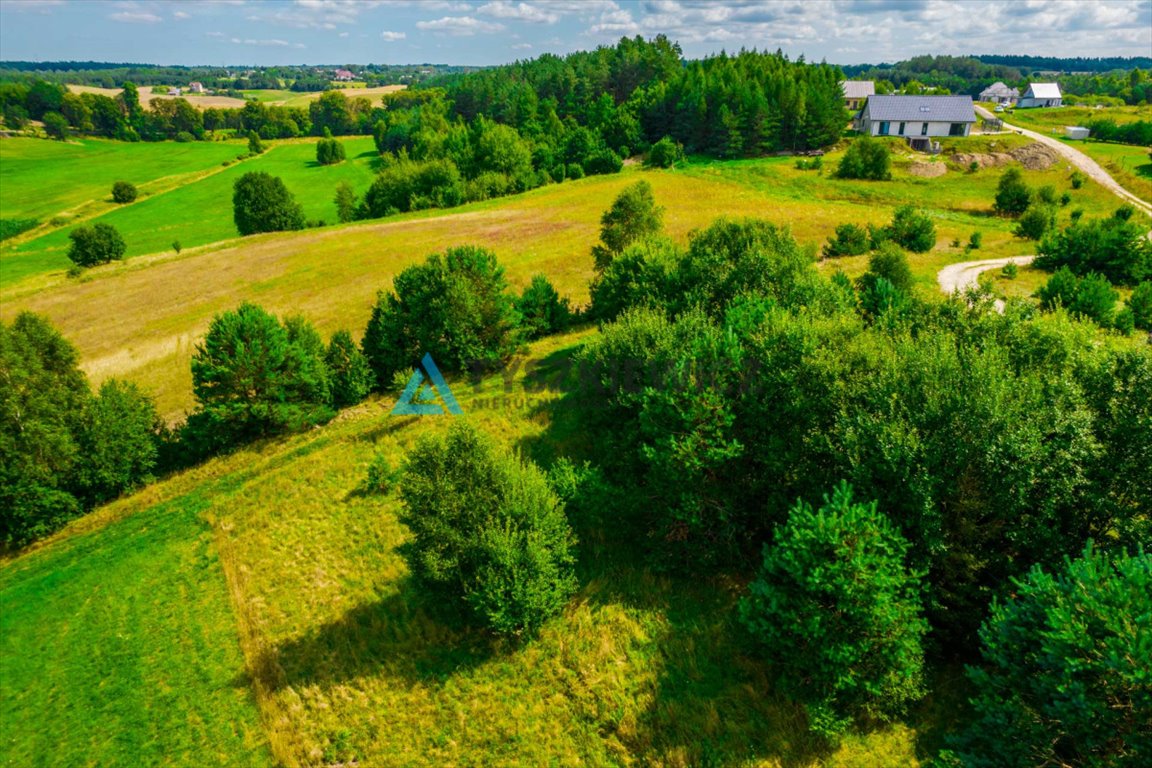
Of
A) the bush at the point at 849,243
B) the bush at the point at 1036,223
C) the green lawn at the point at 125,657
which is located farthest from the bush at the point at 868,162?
the green lawn at the point at 125,657

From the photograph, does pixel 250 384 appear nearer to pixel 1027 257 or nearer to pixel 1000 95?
pixel 1027 257

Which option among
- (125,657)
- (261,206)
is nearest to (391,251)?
(261,206)

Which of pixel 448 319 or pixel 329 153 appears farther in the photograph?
pixel 329 153

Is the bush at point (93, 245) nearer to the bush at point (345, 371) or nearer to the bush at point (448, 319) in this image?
the bush at point (345, 371)

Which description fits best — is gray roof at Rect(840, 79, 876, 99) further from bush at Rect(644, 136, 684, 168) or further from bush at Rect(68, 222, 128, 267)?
bush at Rect(68, 222, 128, 267)

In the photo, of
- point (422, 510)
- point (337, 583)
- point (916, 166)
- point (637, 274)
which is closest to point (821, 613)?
point (422, 510)

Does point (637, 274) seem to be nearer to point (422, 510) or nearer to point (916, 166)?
point (422, 510)
